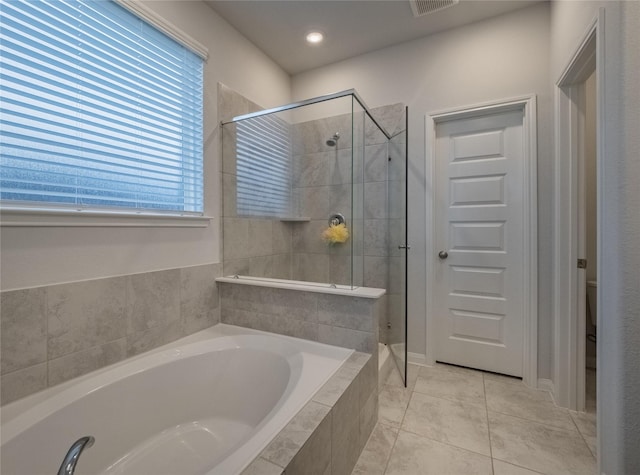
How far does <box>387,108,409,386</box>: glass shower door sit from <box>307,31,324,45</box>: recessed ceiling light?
961mm

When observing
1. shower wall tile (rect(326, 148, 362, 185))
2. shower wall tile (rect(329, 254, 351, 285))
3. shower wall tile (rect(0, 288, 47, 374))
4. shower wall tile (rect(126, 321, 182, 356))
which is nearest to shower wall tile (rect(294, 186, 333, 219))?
shower wall tile (rect(326, 148, 362, 185))

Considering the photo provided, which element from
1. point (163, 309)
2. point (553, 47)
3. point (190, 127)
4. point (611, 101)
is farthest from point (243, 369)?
point (553, 47)

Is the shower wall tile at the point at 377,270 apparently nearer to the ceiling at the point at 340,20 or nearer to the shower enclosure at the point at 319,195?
the shower enclosure at the point at 319,195

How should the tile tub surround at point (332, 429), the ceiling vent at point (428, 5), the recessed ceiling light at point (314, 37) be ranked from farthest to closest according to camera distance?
the recessed ceiling light at point (314, 37) → the ceiling vent at point (428, 5) → the tile tub surround at point (332, 429)

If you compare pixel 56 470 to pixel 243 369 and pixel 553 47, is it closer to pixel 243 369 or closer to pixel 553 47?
pixel 243 369

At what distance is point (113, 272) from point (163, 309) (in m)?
0.36

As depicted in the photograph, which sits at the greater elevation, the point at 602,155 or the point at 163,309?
the point at 602,155

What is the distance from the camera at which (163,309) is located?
164 centimetres

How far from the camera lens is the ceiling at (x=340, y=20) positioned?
194 centimetres

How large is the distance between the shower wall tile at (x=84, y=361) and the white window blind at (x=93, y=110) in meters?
0.69

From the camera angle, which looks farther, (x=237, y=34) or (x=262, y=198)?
(x=262, y=198)

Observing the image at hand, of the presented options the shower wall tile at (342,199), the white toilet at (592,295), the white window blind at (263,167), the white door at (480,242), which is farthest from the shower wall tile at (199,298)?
the white toilet at (592,295)

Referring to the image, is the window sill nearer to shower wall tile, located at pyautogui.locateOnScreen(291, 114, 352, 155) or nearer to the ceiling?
shower wall tile, located at pyautogui.locateOnScreen(291, 114, 352, 155)

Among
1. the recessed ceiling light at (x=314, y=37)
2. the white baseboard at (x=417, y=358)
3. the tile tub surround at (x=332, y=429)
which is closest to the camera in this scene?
the tile tub surround at (x=332, y=429)
